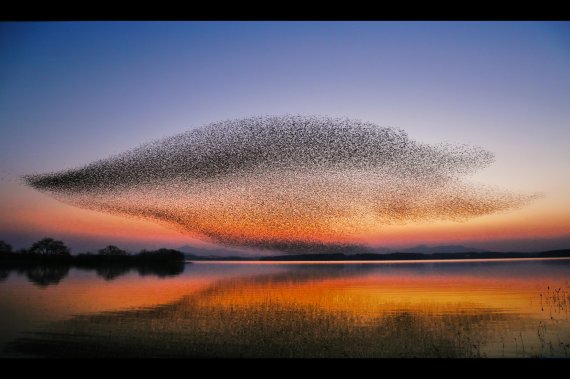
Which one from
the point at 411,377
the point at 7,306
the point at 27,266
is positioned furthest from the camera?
the point at 27,266

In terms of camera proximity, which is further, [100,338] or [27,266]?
[27,266]

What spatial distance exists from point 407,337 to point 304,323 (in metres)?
2.70

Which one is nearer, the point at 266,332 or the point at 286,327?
the point at 266,332

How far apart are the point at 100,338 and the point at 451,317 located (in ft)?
29.3

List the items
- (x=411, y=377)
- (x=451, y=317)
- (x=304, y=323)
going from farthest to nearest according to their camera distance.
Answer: (x=451, y=317) < (x=304, y=323) < (x=411, y=377)

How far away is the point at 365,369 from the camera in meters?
4.10

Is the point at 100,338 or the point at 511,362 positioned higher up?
the point at 511,362
